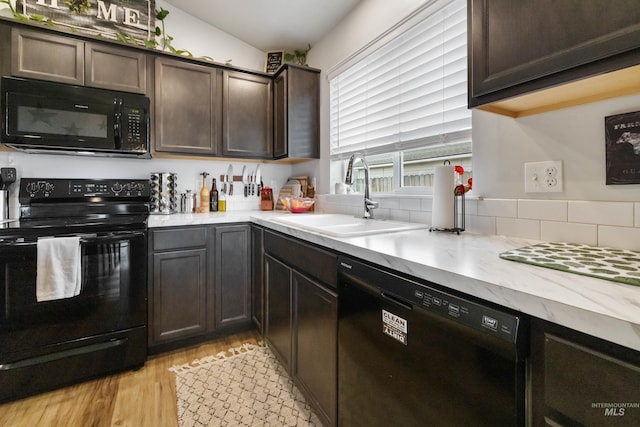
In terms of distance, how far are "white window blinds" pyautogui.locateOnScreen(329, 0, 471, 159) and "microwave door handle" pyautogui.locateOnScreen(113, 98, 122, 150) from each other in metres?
1.61

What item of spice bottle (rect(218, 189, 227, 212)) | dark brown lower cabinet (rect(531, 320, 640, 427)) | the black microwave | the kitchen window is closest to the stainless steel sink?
the kitchen window

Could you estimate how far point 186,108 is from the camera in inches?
92.4

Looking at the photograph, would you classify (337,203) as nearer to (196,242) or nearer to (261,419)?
(196,242)

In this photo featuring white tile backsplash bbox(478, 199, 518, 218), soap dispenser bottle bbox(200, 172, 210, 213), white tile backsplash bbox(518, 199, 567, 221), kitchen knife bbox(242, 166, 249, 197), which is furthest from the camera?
kitchen knife bbox(242, 166, 249, 197)

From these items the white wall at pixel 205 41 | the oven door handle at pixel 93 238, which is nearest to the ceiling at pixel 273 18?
the white wall at pixel 205 41

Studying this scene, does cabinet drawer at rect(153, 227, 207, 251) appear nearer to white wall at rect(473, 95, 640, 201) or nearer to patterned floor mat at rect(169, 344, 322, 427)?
patterned floor mat at rect(169, 344, 322, 427)

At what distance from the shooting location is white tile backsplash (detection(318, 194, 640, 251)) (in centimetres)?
90

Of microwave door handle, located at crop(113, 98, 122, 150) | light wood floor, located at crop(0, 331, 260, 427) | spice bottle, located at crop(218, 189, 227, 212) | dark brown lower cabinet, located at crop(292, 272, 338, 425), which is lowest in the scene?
light wood floor, located at crop(0, 331, 260, 427)

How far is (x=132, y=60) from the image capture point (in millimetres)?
2150

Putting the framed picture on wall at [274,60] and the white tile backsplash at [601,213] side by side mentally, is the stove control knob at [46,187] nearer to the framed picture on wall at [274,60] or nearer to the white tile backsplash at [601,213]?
the framed picture on wall at [274,60]

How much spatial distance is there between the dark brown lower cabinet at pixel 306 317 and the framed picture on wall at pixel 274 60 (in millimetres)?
1748

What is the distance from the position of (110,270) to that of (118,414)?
0.76 meters

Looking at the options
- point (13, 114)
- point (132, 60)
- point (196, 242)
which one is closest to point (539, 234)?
point (196, 242)

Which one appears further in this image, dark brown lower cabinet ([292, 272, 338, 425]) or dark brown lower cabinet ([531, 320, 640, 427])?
dark brown lower cabinet ([292, 272, 338, 425])
